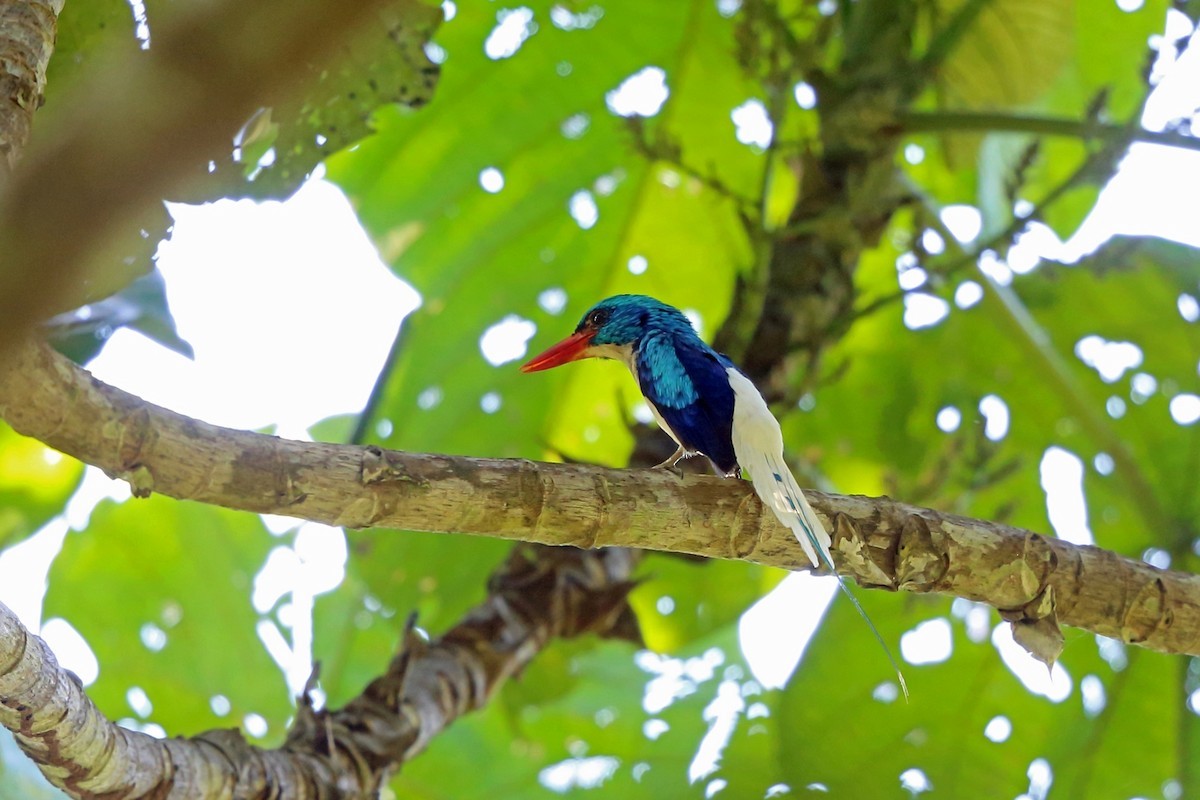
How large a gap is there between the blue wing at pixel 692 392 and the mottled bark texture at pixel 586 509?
0.52 m

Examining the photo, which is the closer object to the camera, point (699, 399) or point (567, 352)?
point (699, 399)

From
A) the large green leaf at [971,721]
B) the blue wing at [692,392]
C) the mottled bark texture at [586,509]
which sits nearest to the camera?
the mottled bark texture at [586,509]

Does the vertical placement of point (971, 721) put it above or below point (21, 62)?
above

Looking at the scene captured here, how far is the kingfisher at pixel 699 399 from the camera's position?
2.08 metres

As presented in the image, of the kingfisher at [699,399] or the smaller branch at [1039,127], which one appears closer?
the kingfisher at [699,399]

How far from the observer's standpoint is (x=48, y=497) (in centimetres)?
352

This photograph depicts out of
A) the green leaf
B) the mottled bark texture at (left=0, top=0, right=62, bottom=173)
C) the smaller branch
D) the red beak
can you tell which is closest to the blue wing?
the red beak

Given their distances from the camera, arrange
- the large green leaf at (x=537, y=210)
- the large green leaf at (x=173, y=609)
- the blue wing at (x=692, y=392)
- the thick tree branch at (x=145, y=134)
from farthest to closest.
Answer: the large green leaf at (x=537, y=210), the large green leaf at (x=173, y=609), the blue wing at (x=692, y=392), the thick tree branch at (x=145, y=134)

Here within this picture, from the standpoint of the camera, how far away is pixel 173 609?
4312 mm

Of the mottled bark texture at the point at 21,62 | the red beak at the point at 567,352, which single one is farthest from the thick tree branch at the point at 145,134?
the red beak at the point at 567,352

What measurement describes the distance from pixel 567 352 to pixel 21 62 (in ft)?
6.26

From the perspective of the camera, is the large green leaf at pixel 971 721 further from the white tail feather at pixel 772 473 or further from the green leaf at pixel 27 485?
the green leaf at pixel 27 485

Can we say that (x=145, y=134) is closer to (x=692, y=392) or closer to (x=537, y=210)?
(x=692, y=392)

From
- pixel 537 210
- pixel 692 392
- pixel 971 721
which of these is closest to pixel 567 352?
pixel 692 392
